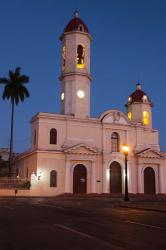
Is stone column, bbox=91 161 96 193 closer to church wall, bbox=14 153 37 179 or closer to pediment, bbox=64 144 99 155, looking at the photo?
pediment, bbox=64 144 99 155

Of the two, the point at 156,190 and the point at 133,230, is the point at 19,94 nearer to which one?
the point at 156,190

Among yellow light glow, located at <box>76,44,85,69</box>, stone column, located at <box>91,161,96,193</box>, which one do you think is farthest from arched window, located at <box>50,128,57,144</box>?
yellow light glow, located at <box>76,44,85,69</box>

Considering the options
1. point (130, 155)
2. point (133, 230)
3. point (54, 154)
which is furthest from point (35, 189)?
point (133, 230)

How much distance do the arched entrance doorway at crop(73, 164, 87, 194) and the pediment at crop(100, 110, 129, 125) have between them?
750 cm

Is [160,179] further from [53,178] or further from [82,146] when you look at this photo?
[53,178]

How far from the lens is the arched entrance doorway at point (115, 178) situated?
49994mm

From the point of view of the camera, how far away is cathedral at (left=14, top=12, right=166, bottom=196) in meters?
47.1

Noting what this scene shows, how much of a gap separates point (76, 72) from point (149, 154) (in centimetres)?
1546

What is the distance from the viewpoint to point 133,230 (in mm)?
10273

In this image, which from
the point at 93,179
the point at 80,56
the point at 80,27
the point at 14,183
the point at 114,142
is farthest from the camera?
the point at 80,27

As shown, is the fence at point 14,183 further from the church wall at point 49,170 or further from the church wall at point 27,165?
the church wall at point 27,165

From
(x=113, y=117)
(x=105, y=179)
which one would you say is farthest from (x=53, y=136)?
(x=113, y=117)

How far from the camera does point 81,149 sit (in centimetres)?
4809

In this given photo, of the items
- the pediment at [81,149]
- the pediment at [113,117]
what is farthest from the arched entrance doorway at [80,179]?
the pediment at [113,117]
